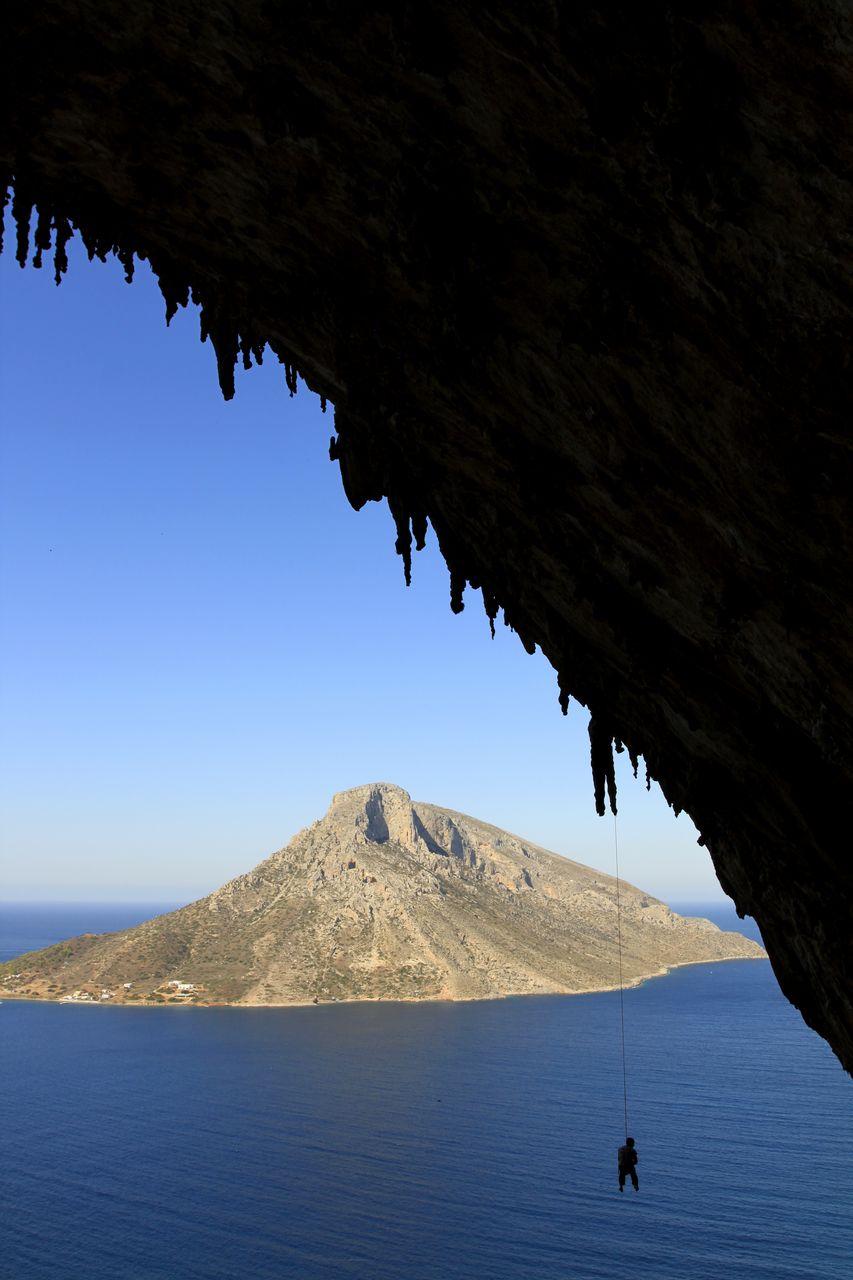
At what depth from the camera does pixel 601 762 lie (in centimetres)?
1558

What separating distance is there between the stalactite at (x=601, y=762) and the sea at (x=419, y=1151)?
49.0 metres

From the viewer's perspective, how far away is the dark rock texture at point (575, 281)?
298 inches

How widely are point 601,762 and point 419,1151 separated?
73114 millimetres

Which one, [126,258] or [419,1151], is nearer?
[126,258]

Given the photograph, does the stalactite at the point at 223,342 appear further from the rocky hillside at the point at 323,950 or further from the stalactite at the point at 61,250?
the rocky hillside at the point at 323,950

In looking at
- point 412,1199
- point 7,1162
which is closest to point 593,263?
point 412,1199

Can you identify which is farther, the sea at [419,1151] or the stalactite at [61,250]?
the sea at [419,1151]

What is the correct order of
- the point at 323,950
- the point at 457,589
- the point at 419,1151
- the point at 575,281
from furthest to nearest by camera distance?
1. the point at 323,950
2. the point at 419,1151
3. the point at 457,589
4. the point at 575,281

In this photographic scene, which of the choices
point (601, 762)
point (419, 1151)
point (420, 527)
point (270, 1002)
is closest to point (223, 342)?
point (420, 527)

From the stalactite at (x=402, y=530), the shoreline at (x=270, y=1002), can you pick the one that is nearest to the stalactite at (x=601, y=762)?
the stalactite at (x=402, y=530)

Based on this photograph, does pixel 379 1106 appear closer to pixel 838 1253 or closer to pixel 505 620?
pixel 838 1253

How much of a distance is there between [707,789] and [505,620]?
426cm

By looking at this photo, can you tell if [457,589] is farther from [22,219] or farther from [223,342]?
[22,219]

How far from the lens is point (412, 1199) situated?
6462 cm
